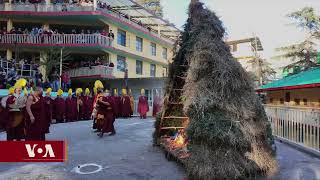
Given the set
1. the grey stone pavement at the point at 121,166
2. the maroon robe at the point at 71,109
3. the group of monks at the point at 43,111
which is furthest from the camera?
the maroon robe at the point at 71,109

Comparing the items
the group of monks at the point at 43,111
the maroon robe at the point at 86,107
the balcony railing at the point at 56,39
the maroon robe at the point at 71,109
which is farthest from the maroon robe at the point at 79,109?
the balcony railing at the point at 56,39

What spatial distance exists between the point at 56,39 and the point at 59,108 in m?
11.6

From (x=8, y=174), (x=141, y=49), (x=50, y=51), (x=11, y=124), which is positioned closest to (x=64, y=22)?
(x=50, y=51)

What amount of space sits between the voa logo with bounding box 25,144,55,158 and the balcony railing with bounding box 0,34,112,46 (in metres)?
23.9

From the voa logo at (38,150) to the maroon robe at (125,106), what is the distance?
19.1 meters

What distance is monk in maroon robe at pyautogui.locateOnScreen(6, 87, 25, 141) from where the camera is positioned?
489 inches

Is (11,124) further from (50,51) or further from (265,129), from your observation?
(50,51)

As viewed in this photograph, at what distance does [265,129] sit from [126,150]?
4.59 metres

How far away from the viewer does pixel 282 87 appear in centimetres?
1928

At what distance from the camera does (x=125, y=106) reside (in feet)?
92.0

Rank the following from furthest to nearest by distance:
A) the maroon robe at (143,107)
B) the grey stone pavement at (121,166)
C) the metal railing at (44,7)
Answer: the metal railing at (44,7), the maroon robe at (143,107), the grey stone pavement at (121,166)

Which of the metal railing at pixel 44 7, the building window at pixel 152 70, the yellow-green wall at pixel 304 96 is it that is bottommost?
the yellow-green wall at pixel 304 96

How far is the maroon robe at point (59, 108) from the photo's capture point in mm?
22266

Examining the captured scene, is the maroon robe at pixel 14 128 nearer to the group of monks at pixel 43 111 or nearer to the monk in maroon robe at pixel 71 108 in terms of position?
the group of monks at pixel 43 111
